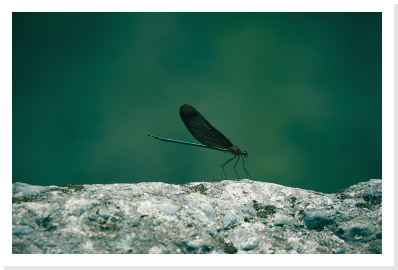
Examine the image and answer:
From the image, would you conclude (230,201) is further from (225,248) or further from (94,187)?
(94,187)

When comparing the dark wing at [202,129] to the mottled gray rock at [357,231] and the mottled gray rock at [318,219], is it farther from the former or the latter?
the mottled gray rock at [357,231]

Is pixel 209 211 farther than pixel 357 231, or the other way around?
pixel 209 211

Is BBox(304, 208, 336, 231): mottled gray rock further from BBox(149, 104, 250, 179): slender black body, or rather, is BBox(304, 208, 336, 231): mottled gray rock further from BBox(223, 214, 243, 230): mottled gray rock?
BBox(149, 104, 250, 179): slender black body

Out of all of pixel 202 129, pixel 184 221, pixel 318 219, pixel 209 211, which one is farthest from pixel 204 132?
pixel 318 219

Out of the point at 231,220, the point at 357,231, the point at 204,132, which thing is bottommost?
the point at 357,231

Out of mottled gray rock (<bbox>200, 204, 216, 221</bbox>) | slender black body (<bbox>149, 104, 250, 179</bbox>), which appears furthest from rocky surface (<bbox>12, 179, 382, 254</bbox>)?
slender black body (<bbox>149, 104, 250, 179</bbox>)

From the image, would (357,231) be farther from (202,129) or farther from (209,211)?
(202,129)

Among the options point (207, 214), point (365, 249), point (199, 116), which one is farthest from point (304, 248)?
point (199, 116)
